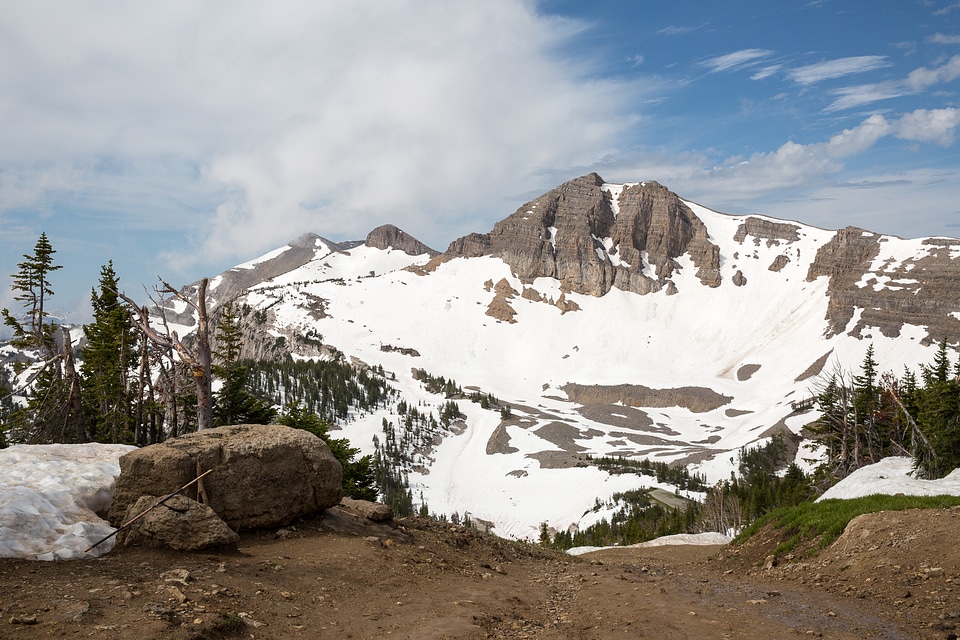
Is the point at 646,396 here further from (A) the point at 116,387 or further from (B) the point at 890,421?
(A) the point at 116,387

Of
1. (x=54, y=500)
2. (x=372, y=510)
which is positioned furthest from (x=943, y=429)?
(x=54, y=500)

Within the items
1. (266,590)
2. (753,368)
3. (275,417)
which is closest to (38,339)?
(275,417)

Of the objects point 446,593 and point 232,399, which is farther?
point 232,399

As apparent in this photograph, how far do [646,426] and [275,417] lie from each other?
13102 cm

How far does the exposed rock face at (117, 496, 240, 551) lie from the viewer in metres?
11.2

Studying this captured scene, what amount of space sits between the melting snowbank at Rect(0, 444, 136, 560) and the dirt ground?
0.45m

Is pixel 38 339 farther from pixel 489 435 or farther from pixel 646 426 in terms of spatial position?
pixel 646 426

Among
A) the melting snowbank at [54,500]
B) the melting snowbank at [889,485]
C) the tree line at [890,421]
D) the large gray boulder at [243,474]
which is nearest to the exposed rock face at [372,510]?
the large gray boulder at [243,474]

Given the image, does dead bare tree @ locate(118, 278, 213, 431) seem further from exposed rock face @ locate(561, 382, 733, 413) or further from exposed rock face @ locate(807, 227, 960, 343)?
exposed rock face @ locate(807, 227, 960, 343)

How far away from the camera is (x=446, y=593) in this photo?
1133cm

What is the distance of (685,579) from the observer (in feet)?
48.1

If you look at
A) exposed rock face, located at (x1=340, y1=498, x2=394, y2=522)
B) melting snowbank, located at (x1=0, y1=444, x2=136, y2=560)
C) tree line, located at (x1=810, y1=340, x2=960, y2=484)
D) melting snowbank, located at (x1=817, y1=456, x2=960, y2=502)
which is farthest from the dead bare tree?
tree line, located at (x1=810, y1=340, x2=960, y2=484)

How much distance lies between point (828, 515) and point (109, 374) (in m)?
35.9

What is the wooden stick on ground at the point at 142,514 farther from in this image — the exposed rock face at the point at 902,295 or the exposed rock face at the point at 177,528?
the exposed rock face at the point at 902,295
